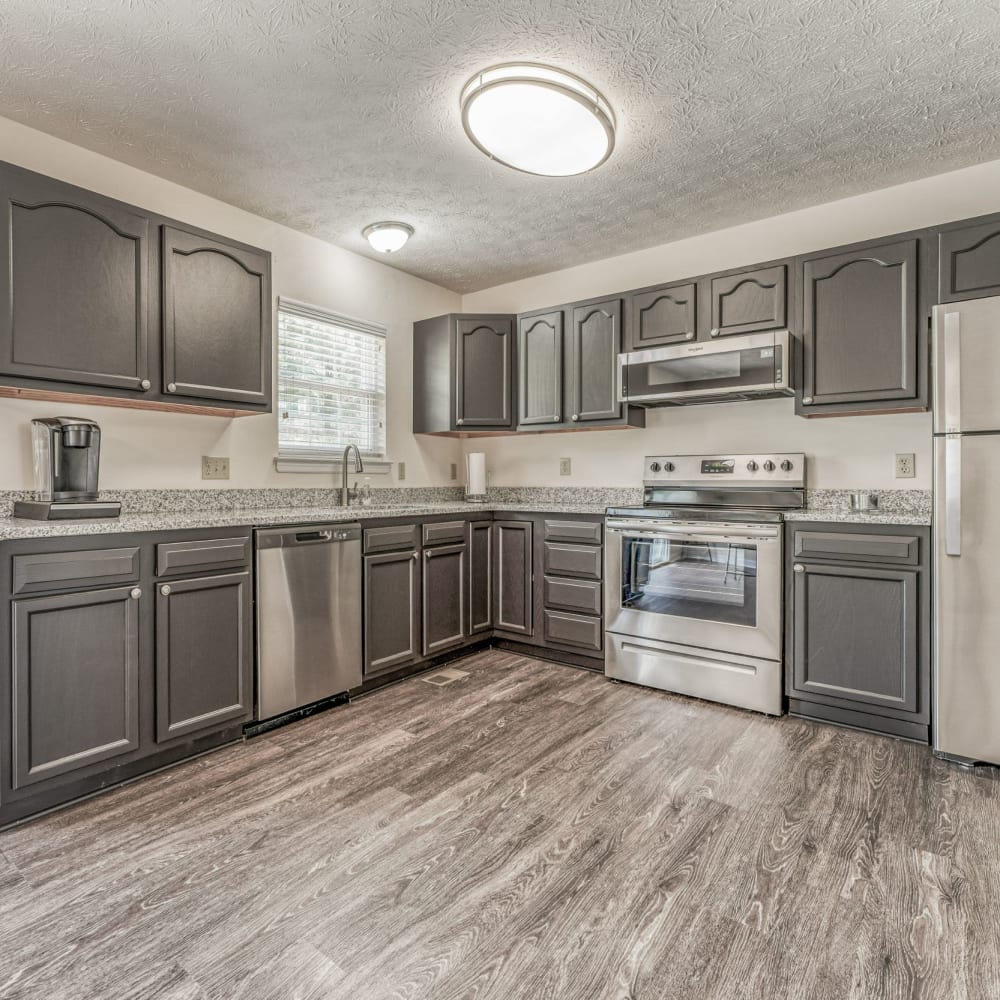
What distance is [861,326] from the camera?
2.80m

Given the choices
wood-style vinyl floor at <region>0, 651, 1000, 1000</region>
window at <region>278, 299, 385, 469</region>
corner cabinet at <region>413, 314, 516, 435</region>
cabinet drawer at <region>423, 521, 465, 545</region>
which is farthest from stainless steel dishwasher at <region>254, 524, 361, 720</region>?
corner cabinet at <region>413, 314, 516, 435</region>

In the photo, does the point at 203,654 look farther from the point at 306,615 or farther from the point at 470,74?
the point at 470,74

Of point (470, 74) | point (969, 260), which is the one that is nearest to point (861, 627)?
point (969, 260)

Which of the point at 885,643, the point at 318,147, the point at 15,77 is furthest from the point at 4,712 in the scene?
the point at 885,643

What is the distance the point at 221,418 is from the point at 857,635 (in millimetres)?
3208

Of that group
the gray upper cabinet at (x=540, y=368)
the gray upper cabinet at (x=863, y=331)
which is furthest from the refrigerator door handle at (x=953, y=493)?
the gray upper cabinet at (x=540, y=368)

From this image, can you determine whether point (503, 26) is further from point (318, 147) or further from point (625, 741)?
point (625, 741)

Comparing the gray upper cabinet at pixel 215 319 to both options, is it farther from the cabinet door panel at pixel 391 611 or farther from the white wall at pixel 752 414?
the white wall at pixel 752 414

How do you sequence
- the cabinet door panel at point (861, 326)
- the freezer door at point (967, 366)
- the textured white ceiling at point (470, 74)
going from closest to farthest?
the textured white ceiling at point (470, 74) < the freezer door at point (967, 366) < the cabinet door panel at point (861, 326)

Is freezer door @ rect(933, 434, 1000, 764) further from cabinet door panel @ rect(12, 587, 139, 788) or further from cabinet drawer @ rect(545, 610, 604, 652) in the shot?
cabinet door panel @ rect(12, 587, 139, 788)

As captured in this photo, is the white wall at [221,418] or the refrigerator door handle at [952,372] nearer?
the refrigerator door handle at [952,372]

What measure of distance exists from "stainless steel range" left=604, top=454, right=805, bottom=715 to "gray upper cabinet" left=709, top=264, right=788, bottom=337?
2.32 feet

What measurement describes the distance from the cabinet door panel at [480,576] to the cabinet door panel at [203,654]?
4.86 ft

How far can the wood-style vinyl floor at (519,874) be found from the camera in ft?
4.48
